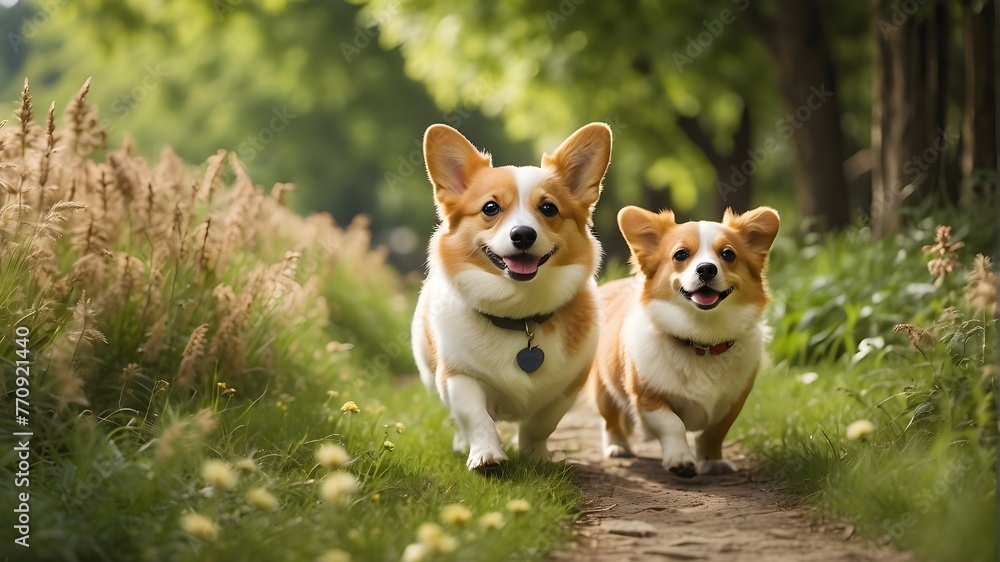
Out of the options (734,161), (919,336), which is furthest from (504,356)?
(734,161)

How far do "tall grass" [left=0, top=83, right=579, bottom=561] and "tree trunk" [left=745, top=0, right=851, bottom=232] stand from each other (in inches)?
157

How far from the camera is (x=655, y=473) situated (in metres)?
3.95

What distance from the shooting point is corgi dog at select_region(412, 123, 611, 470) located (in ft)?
11.5

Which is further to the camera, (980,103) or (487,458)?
(980,103)

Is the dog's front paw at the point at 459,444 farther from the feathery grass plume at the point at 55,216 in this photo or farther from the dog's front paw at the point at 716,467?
the feathery grass plume at the point at 55,216

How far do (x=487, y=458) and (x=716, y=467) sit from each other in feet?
3.71

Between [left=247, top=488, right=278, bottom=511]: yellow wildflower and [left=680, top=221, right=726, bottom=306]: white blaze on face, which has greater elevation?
[left=680, top=221, right=726, bottom=306]: white blaze on face

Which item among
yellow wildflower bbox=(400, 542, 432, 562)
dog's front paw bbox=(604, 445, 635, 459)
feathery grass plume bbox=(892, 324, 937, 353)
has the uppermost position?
feathery grass plume bbox=(892, 324, 937, 353)

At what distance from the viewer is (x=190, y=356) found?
347 centimetres

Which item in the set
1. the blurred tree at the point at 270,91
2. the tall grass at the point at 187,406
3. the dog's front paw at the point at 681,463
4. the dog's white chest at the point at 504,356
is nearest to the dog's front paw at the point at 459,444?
the tall grass at the point at 187,406

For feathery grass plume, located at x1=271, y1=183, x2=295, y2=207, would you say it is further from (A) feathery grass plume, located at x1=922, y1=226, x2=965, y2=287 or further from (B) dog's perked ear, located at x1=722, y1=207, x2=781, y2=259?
(A) feathery grass plume, located at x1=922, y1=226, x2=965, y2=287

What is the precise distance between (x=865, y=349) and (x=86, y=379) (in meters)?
3.58

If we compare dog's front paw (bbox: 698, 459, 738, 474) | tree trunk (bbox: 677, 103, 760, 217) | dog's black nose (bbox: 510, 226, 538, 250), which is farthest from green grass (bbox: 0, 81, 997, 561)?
tree trunk (bbox: 677, 103, 760, 217)

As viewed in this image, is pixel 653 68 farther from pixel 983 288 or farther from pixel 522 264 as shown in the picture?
pixel 983 288
